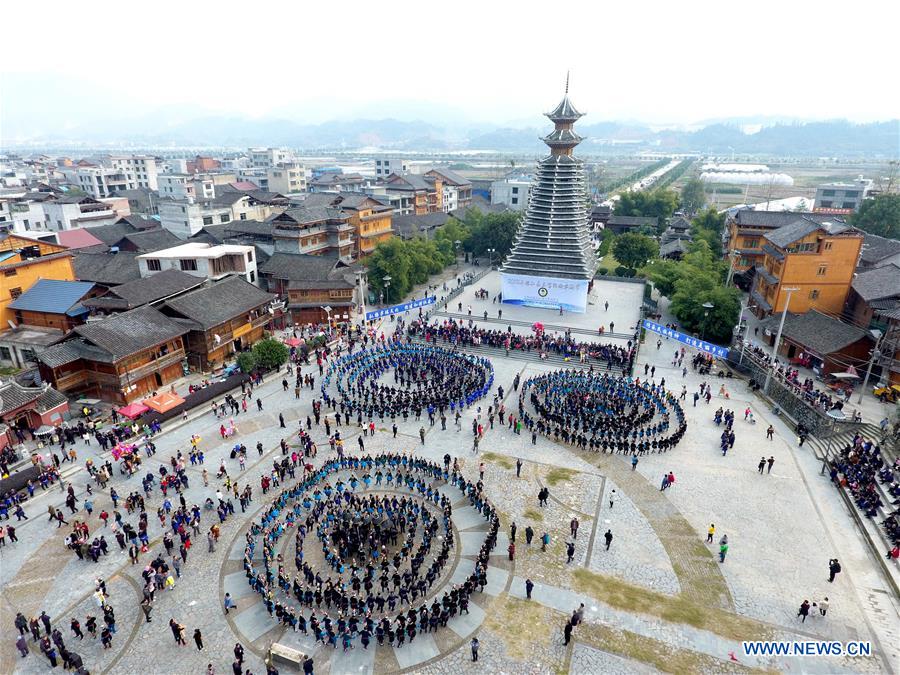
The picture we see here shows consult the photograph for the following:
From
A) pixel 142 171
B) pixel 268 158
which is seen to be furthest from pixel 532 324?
pixel 268 158

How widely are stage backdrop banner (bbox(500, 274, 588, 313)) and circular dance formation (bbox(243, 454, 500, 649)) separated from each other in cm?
3459

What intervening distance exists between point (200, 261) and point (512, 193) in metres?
79.6

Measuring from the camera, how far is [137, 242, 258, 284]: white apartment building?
163ft

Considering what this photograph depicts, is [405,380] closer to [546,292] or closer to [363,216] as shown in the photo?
[546,292]

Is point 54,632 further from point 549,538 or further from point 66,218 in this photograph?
point 66,218

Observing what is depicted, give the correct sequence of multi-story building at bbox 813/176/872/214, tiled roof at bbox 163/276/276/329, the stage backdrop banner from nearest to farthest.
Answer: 1. tiled roof at bbox 163/276/276/329
2. the stage backdrop banner
3. multi-story building at bbox 813/176/872/214

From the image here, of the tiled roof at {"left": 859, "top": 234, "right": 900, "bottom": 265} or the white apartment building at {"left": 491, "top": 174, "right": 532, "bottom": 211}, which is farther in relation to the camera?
the white apartment building at {"left": 491, "top": 174, "right": 532, "bottom": 211}

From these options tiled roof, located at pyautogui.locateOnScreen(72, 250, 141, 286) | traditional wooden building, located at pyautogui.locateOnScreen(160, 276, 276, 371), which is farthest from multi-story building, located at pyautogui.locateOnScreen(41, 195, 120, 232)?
traditional wooden building, located at pyautogui.locateOnScreen(160, 276, 276, 371)

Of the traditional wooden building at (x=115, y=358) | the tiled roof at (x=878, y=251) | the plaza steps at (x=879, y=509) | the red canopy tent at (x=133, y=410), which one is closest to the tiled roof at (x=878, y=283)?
the tiled roof at (x=878, y=251)

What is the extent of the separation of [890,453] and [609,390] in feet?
53.3

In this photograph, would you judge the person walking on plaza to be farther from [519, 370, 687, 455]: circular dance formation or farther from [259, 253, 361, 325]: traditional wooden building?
[259, 253, 361, 325]: traditional wooden building

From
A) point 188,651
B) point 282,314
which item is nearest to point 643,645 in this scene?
point 188,651

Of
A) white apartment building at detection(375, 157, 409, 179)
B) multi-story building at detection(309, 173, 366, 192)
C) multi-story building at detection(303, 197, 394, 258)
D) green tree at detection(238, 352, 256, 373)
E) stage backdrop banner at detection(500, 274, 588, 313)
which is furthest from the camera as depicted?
white apartment building at detection(375, 157, 409, 179)

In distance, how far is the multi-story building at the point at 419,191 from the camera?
100 metres
